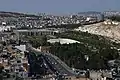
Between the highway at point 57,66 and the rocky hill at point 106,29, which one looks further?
the rocky hill at point 106,29

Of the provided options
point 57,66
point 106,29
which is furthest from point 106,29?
point 57,66

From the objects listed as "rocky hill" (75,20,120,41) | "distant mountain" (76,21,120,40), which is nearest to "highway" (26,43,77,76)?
"rocky hill" (75,20,120,41)

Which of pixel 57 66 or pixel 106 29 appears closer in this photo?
pixel 57 66

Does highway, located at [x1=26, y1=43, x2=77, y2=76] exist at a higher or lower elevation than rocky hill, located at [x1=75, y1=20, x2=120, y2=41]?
higher

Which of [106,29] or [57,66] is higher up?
[57,66]

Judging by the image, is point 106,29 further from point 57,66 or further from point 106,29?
point 57,66

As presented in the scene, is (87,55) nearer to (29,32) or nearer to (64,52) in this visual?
(64,52)

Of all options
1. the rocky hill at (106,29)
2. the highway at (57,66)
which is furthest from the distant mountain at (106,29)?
the highway at (57,66)

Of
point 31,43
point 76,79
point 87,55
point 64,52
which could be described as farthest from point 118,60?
point 31,43

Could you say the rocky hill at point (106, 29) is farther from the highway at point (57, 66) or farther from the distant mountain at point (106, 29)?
the highway at point (57, 66)

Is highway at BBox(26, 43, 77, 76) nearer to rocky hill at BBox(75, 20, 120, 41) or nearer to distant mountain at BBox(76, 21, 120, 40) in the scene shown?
rocky hill at BBox(75, 20, 120, 41)

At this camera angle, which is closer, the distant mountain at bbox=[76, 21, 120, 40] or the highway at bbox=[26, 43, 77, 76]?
the highway at bbox=[26, 43, 77, 76]
